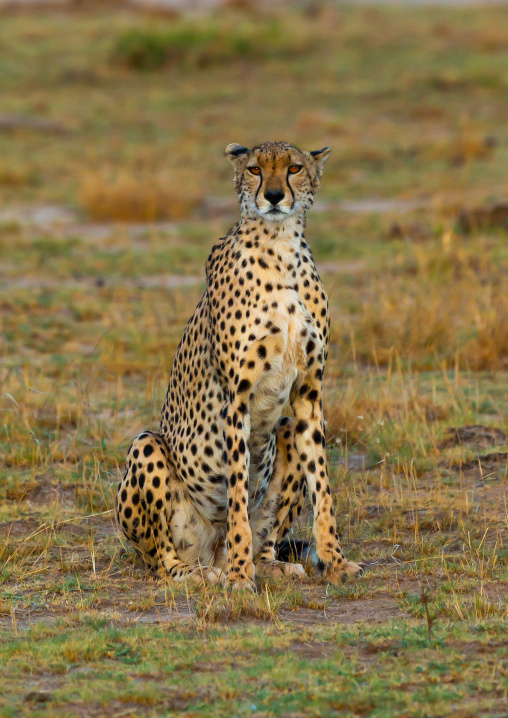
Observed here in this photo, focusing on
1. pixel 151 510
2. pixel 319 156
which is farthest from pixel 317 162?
pixel 151 510

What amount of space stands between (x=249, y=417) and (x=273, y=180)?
803 mm

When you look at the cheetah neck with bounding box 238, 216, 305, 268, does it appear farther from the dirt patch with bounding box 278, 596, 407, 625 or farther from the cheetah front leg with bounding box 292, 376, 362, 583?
the dirt patch with bounding box 278, 596, 407, 625

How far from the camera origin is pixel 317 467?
163 inches

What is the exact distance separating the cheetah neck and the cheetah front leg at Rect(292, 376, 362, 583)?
359mm

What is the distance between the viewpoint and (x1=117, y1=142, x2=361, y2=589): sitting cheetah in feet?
13.2

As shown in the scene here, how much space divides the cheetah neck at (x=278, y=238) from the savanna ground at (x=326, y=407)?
112 cm

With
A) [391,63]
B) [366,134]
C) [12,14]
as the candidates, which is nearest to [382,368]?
[366,134]

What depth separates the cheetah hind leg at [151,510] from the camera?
4172 mm

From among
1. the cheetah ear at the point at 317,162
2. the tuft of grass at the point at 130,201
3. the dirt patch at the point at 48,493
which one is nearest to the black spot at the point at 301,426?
the cheetah ear at the point at 317,162

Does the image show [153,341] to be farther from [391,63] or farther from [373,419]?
[391,63]

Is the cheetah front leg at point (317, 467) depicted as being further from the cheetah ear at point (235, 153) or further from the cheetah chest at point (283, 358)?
the cheetah ear at point (235, 153)

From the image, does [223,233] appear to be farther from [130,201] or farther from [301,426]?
[301,426]

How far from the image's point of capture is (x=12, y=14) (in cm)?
3722

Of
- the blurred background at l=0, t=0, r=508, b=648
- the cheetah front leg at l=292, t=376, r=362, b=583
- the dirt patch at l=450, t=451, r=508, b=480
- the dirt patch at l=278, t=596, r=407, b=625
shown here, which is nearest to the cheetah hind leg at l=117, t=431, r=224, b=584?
the blurred background at l=0, t=0, r=508, b=648
